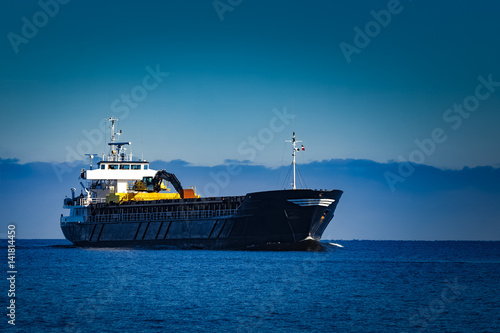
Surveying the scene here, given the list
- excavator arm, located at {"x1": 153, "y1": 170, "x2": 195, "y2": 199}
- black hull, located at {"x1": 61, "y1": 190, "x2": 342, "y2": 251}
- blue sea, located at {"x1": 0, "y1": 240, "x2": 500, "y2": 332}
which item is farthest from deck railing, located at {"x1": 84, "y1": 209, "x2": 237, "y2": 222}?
blue sea, located at {"x1": 0, "y1": 240, "x2": 500, "y2": 332}

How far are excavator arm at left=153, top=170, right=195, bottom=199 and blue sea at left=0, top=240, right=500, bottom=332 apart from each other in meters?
22.5

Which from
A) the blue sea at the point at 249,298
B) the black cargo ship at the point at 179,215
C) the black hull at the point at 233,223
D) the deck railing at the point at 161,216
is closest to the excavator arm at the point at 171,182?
the black cargo ship at the point at 179,215

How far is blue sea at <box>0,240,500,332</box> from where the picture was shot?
92.1 feet

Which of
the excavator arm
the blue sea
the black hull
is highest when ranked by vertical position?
the excavator arm

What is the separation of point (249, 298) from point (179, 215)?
36035 mm

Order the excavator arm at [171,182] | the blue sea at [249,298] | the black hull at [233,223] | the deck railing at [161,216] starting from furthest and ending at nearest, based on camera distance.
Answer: the excavator arm at [171,182] → the deck railing at [161,216] → the black hull at [233,223] → the blue sea at [249,298]

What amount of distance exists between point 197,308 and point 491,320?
1385 centimetres

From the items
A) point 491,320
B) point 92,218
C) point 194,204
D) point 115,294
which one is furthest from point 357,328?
point 92,218

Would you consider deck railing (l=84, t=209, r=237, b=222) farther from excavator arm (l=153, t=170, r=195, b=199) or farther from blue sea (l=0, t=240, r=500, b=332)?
blue sea (l=0, t=240, r=500, b=332)

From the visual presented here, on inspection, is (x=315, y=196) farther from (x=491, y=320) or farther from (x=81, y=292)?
(x=491, y=320)

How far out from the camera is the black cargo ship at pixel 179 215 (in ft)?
195

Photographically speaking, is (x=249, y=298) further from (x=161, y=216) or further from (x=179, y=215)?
(x=161, y=216)

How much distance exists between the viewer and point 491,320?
29.2m

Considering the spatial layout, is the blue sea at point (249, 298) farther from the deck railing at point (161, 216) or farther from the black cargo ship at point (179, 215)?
the deck railing at point (161, 216)
